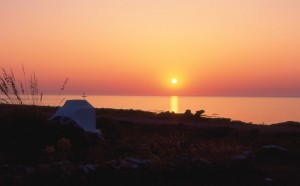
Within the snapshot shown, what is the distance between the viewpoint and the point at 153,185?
1012 centimetres

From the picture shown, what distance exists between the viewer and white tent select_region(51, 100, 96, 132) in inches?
677

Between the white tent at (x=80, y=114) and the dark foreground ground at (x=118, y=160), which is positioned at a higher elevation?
the white tent at (x=80, y=114)

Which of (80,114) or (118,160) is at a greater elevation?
(80,114)

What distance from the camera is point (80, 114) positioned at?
1736 cm

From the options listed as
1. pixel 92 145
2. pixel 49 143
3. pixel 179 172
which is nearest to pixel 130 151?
pixel 92 145

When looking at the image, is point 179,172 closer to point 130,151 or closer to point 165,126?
point 130,151

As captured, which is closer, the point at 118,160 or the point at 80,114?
the point at 118,160

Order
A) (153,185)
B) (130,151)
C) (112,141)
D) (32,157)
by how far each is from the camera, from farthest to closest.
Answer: (112,141) → (130,151) → (32,157) → (153,185)

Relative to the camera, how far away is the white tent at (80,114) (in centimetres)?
1720

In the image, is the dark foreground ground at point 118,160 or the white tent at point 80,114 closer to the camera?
the dark foreground ground at point 118,160

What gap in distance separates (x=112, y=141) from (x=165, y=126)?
297 inches

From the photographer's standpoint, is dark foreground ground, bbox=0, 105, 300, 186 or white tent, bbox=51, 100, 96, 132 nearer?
dark foreground ground, bbox=0, 105, 300, 186

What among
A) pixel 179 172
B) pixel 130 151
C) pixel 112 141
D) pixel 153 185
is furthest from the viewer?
pixel 112 141

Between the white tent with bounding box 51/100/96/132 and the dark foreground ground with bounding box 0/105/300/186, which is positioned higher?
the white tent with bounding box 51/100/96/132
